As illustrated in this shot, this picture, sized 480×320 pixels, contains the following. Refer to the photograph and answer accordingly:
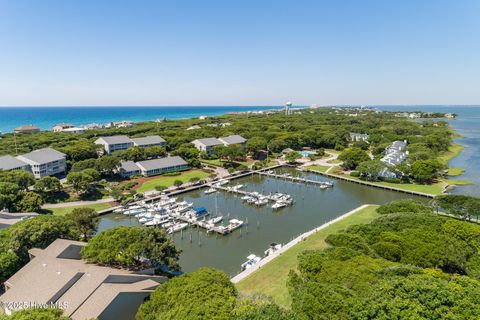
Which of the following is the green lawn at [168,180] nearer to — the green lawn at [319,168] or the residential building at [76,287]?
the green lawn at [319,168]

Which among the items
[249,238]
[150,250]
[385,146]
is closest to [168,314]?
[150,250]

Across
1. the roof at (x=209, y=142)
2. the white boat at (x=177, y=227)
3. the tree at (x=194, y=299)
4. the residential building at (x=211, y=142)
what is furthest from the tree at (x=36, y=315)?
the roof at (x=209, y=142)

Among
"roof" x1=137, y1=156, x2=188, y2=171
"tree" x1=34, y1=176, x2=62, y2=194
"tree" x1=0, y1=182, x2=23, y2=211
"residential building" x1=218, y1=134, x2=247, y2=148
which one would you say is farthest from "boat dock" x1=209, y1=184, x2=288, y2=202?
"tree" x1=0, y1=182, x2=23, y2=211

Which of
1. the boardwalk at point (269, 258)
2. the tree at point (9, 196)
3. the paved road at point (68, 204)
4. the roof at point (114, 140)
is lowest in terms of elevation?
the boardwalk at point (269, 258)

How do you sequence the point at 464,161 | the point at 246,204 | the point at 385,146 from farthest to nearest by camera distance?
the point at 385,146
the point at 464,161
the point at 246,204

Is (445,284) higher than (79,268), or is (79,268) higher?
(445,284)

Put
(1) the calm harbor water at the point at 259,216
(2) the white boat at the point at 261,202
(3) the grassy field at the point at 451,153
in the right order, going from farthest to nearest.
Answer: (3) the grassy field at the point at 451,153, (2) the white boat at the point at 261,202, (1) the calm harbor water at the point at 259,216

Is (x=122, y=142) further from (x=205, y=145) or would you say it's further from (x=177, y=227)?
(x=177, y=227)

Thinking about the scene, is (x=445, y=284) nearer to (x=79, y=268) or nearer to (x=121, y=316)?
(x=121, y=316)
